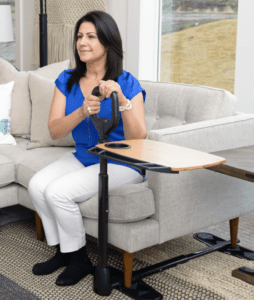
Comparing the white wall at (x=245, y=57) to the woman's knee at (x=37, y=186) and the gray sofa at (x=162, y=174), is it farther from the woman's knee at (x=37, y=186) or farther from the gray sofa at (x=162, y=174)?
the woman's knee at (x=37, y=186)

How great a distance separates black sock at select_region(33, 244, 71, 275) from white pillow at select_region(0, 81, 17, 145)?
35.1 inches

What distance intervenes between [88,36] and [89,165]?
54 cm

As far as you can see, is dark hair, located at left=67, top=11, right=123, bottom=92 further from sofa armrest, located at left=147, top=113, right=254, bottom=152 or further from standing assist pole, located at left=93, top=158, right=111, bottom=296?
standing assist pole, located at left=93, top=158, right=111, bottom=296

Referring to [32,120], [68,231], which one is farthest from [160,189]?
[32,120]

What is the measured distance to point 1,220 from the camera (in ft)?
8.01

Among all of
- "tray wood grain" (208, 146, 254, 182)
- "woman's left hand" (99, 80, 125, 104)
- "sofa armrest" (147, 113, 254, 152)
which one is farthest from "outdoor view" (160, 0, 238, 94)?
"woman's left hand" (99, 80, 125, 104)

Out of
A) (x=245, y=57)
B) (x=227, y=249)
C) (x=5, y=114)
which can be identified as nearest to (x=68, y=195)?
(x=227, y=249)

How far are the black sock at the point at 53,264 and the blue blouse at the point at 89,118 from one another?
407 millimetres

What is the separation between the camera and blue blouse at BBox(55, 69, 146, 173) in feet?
5.98

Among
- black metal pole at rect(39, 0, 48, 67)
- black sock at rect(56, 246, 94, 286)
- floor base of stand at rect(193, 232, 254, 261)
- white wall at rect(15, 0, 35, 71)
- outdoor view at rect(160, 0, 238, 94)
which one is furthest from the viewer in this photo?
white wall at rect(15, 0, 35, 71)

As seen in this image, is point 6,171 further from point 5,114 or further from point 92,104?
point 92,104

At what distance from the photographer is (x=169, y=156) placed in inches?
53.1

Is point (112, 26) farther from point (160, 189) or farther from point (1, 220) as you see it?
point (1, 220)

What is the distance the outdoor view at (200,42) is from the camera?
117 inches
